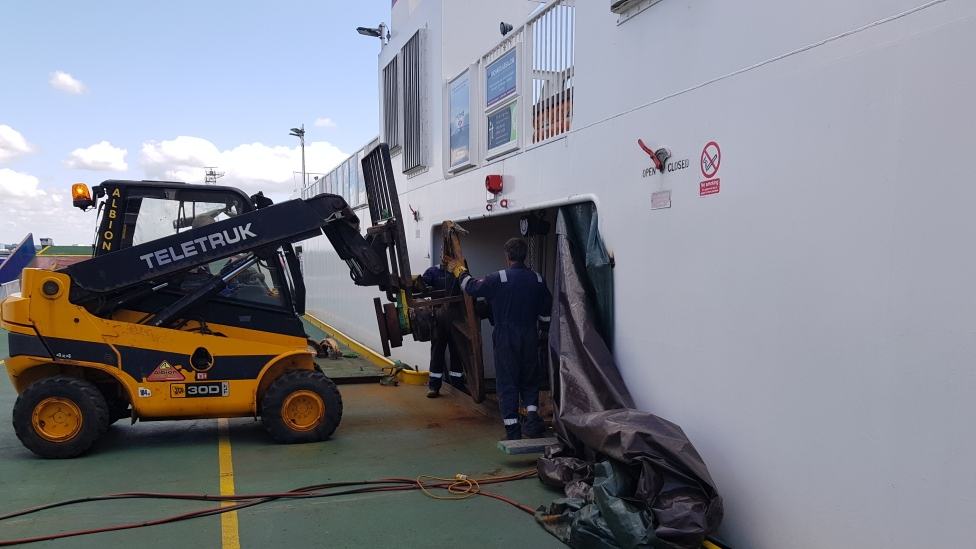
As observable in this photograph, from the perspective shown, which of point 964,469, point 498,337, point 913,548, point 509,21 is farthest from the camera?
point 509,21

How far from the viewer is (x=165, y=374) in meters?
6.05

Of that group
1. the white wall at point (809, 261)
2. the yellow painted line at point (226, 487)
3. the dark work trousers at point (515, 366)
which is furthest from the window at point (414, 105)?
the white wall at point (809, 261)

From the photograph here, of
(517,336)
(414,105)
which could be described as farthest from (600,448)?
(414,105)

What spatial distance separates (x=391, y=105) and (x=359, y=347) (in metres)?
4.96

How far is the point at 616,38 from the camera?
5.37m

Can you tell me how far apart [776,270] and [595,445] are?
1623 mm

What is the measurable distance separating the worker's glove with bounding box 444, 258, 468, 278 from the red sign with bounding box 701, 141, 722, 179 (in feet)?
9.45

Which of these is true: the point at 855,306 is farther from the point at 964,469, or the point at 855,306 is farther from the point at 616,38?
the point at 616,38

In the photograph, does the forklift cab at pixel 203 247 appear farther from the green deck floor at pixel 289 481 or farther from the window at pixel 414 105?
the window at pixel 414 105

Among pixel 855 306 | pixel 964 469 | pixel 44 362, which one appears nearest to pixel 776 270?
pixel 855 306

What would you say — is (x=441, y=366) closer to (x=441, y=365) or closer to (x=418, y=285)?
(x=441, y=365)

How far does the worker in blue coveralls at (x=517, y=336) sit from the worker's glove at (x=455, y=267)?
271 millimetres

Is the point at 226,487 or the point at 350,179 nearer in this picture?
the point at 226,487

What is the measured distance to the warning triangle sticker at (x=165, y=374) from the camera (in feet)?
19.8
